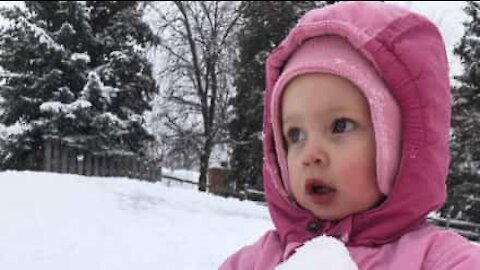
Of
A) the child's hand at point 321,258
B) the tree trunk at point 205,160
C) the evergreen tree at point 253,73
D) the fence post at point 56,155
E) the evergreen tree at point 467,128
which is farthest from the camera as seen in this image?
the tree trunk at point 205,160

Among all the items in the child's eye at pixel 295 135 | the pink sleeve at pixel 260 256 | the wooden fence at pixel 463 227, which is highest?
the child's eye at pixel 295 135

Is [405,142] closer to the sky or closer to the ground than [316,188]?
closer to the sky

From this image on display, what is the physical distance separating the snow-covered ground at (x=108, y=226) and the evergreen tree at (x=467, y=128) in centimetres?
951

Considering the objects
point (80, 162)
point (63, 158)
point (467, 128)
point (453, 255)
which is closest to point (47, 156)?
point (63, 158)

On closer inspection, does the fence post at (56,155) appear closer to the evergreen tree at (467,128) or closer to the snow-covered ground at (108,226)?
the snow-covered ground at (108,226)

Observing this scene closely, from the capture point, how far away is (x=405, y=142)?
6.04 feet

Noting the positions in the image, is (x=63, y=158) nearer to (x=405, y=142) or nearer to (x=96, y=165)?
(x=96, y=165)

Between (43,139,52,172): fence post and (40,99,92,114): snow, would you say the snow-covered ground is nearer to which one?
(40,99,92,114): snow

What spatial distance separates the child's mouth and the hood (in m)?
0.08

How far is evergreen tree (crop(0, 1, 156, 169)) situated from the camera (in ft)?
56.0

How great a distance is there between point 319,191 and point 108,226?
17.5 ft

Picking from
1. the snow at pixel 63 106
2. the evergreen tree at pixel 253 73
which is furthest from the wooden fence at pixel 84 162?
the evergreen tree at pixel 253 73

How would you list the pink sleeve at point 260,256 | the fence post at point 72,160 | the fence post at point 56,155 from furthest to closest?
the fence post at point 72,160
the fence post at point 56,155
the pink sleeve at point 260,256

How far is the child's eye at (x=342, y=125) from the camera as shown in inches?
71.6
